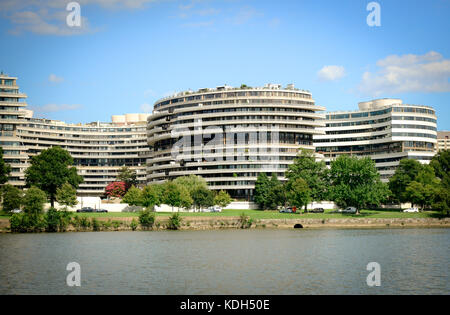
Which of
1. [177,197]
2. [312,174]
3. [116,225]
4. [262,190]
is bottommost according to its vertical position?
[116,225]

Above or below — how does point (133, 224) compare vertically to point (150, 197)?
below

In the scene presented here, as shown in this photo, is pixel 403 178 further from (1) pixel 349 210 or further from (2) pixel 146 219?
(2) pixel 146 219

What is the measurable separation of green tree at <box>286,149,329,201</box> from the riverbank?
19781 millimetres

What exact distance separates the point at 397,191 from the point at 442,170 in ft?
61.0

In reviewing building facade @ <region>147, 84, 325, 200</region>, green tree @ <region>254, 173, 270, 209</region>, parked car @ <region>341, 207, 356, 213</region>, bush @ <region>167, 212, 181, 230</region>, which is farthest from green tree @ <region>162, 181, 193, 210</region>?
building facade @ <region>147, 84, 325, 200</region>

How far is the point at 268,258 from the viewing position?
67188mm

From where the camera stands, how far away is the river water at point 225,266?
47.9 m

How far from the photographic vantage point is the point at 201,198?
509 feet

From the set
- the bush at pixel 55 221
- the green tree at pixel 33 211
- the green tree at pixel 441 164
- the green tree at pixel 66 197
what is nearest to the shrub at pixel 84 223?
the bush at pixel 55 221

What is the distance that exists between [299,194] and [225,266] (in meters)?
91.5

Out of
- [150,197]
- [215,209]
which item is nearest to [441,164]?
[215,209]

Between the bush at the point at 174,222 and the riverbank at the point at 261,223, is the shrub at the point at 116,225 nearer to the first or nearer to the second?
the riverbank at the point at 261,223
